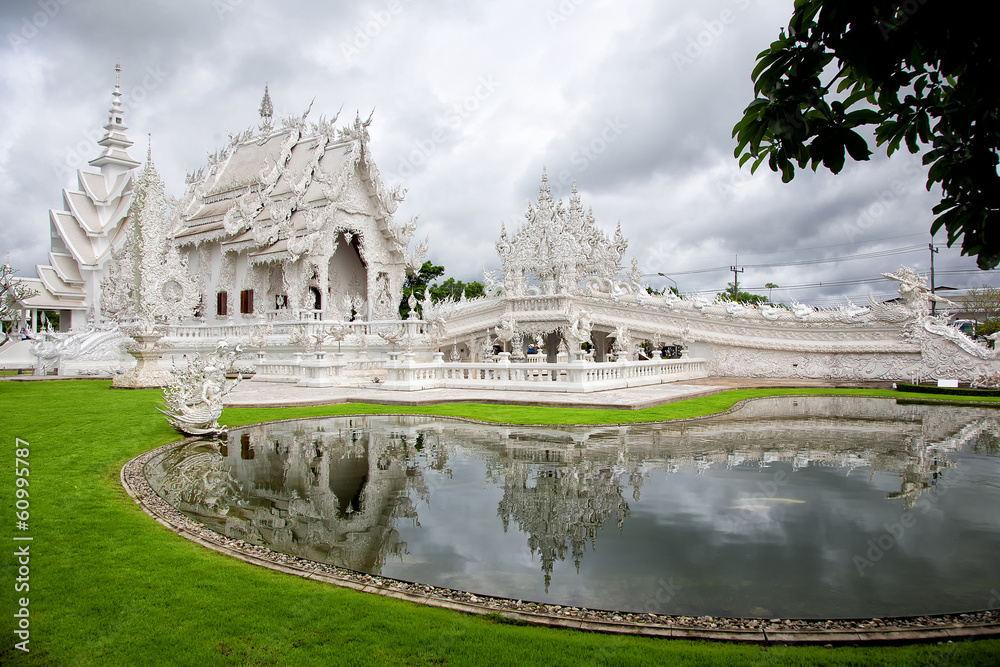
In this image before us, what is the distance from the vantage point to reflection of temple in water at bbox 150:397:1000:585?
462 centimetres

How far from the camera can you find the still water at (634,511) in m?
3.55

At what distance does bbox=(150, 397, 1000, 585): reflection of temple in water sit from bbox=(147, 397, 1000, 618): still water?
0.10 feet

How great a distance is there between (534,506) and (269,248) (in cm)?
2029

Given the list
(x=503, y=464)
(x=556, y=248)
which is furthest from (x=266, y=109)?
(x=503, y=464)

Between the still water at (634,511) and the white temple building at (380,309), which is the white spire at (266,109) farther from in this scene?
the still water at (634,511)

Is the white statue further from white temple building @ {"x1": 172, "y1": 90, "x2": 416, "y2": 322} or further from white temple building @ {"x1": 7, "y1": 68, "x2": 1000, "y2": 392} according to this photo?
white temple building @ {"x1": 172, "y1": 90, "x2": 416, "y2": 322}

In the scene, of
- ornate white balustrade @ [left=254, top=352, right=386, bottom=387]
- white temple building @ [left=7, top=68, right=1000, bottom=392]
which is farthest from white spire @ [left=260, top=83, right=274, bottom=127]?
ornate white balustrade @ [left=254, top=352, right=386, bottom=387]

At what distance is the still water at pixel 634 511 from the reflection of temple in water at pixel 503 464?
30 millimetres

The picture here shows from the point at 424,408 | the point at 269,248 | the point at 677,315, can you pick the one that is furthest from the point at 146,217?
the point at 677,315

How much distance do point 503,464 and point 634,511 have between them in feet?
7.18

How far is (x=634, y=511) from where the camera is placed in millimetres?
5051

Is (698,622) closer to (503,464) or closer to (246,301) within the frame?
(503,464)

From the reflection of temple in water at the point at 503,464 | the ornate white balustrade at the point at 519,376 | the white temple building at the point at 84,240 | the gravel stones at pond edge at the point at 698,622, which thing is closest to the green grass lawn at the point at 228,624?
the gravel stones at pond edge at the point at 698,622

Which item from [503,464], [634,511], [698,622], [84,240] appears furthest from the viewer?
[84,240]
